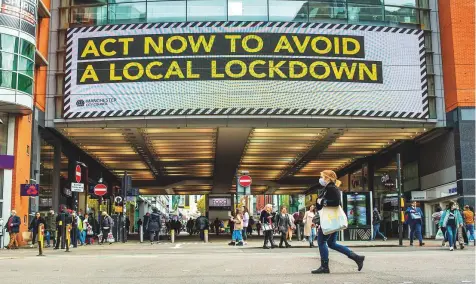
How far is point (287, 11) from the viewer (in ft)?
98.9

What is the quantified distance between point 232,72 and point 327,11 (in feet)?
18.7

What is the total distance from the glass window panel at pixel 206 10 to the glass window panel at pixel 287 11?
2.33 metres

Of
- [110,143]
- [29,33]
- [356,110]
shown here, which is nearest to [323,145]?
[356,110]

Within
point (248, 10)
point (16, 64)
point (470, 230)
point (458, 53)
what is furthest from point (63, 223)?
point (458, 53)

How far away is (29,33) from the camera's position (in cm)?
2677

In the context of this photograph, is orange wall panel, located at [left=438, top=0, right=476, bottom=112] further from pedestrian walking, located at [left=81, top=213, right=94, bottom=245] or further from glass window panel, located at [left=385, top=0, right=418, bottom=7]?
pedestrian walking, located at [left=81, top=213, right=94, bottom=245]

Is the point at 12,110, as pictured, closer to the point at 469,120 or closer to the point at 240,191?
the point at 240,191

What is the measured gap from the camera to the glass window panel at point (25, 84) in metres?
26.0

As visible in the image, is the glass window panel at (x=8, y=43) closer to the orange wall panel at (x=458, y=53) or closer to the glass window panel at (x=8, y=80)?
the glass window panel at (x=8, y=80)

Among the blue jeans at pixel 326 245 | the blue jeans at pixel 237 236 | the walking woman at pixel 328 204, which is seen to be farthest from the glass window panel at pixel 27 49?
the blue jeans at pixel 326 245

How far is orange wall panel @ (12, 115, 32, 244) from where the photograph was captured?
26261 mm

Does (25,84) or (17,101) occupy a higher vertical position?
(25,84)

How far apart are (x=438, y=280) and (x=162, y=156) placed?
106 feet

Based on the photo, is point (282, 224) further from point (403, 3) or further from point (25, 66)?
point (403, 3)
